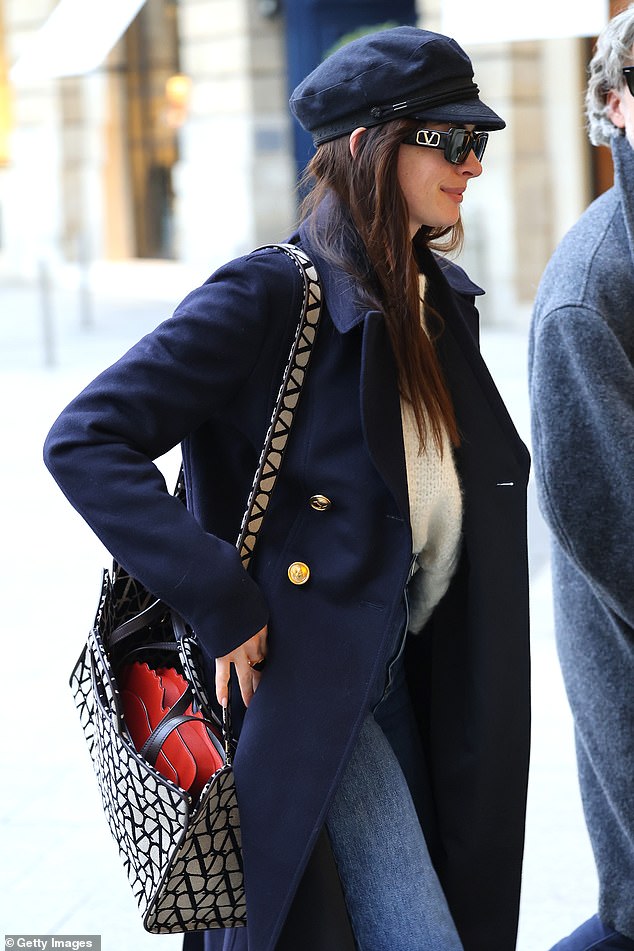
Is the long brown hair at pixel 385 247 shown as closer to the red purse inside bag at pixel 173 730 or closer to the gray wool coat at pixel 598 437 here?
the gray wool coat at pixel 598 437

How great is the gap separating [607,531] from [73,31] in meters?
7.62

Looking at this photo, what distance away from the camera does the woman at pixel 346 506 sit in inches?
71.6

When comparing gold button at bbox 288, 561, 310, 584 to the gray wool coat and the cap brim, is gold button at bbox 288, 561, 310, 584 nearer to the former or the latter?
the gray wool coat

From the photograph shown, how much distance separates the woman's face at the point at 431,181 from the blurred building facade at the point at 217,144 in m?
7.43

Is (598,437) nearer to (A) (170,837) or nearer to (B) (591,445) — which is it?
(B) (591,445)

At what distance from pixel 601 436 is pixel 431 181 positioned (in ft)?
1.53

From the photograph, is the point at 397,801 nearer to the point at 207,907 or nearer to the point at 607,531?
the point at 207,907

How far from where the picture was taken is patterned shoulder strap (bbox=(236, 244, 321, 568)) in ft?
6.16

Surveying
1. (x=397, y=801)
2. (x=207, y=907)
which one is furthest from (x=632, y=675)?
(x=207, y=907)

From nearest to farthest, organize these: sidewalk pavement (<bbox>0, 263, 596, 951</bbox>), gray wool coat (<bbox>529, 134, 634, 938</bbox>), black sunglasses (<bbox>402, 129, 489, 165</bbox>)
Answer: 1. black sunglasses (<bbox>402, 129, 489, 165</bbox>)
2. gray wool coat (<bbox>529, 134, 634, 938</bbox>)
3. sidewalk pavement (<bbox>0, 263, 596, 951</bbox>)

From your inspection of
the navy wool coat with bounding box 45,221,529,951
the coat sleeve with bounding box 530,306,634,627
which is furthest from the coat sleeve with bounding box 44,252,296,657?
the coat sleeve with bounding box 530,306,634,627

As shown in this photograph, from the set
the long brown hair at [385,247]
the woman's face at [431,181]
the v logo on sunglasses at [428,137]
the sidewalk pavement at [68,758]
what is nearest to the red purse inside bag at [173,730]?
the long brown hair at [385,247]

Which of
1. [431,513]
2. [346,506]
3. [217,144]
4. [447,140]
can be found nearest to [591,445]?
[431,513]

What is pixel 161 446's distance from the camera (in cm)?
185
